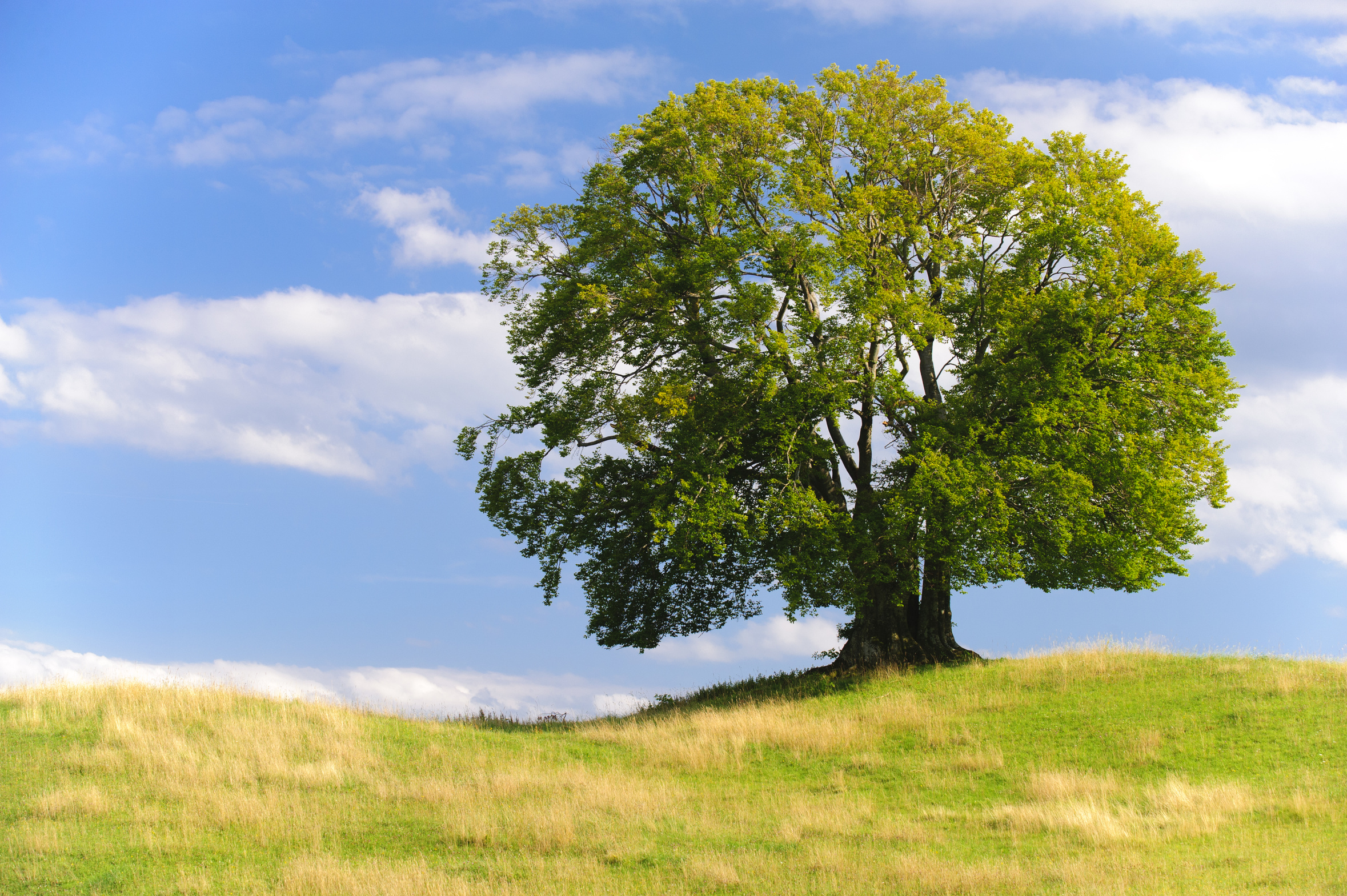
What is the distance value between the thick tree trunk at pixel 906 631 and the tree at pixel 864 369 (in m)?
0.08

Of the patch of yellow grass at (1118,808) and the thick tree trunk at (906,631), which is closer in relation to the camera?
the patch of yellow grass at (1118,808)

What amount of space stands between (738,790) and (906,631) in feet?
32.9

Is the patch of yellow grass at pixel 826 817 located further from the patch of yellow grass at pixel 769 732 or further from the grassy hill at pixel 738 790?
the patch of yellow grass at pixel 769 732

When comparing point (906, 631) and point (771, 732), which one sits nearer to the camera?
point (771, 732)

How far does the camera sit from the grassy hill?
1151 cm

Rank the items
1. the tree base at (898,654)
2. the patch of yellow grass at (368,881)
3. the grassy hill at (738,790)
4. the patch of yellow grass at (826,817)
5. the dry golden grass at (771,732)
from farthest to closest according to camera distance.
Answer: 1. the tree base at (898,654)
2. the dry golden grass at (771,732)
3. the patch of yellow grass at (826,817)
4. the grassy hill at (738,790)
5. the patch of yellow grass at (368,881)

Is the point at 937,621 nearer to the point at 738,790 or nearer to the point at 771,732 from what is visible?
the point at 771,732

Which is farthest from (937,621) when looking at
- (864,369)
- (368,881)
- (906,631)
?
(368,881)

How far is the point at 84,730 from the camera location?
1856 cm

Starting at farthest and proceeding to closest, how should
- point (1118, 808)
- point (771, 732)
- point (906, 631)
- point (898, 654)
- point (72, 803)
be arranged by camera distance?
1. point (906, 631)
2. point (898, 654)
3. point (771, 732)
4. point (72, 803)
5. point (1118, 808)

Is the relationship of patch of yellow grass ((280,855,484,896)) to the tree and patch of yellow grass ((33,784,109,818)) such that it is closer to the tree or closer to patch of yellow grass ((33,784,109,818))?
patch of yellow grass ((33,784,109,818))

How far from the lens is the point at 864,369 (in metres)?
23.4

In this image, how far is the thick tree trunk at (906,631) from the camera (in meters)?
24.6

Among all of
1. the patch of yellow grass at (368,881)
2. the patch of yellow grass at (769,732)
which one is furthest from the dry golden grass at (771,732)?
the patch of yellow grass at (368,881)
